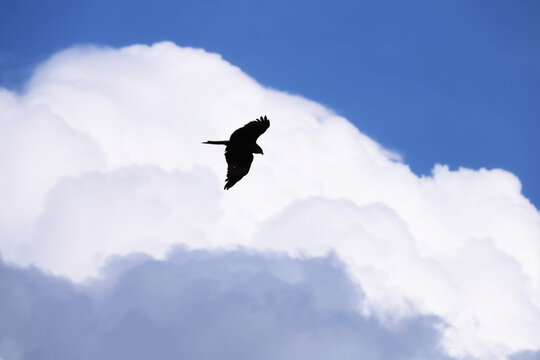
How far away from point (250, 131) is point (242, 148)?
120 cm

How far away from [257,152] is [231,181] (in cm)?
223

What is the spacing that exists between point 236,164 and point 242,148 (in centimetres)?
104

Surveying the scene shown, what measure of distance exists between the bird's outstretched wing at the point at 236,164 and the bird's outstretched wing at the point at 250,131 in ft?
2.62

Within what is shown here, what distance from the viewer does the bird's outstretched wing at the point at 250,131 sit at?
166 ft

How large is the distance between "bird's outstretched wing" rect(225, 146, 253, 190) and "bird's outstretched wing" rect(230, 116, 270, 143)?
0.80 metres

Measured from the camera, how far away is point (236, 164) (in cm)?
5216

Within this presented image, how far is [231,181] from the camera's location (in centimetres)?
5222

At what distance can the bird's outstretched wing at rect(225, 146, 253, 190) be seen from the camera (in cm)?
5191

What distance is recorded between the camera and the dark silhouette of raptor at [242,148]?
167 ft

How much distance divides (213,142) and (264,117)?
3133mm

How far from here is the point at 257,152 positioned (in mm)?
51875

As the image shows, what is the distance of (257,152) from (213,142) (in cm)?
266

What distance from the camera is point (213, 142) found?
2003 inches

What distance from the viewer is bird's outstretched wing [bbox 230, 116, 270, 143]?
50.7m
